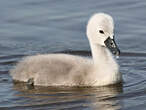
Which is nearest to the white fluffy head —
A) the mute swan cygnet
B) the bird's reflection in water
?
the mute swan cygnet

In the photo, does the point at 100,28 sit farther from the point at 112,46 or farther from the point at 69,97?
the point at 69,97

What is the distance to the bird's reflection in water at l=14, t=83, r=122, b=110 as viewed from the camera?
8180 millimetres

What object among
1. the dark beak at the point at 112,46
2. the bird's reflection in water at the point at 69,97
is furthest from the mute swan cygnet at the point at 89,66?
the bird's reflection in water at the point at 69,97

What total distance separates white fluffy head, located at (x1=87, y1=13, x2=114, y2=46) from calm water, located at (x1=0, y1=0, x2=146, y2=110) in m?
0.74

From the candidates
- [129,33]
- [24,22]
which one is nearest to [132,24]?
[129,33]

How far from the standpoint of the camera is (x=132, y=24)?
11633 millimetres

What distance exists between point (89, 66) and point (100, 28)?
58cm

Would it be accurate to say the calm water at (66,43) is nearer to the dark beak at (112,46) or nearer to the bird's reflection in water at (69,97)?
the bird's reflection in water at (69,97)

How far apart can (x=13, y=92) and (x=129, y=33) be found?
3.18 m

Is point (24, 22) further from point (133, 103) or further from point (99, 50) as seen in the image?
A: point (133, 103)

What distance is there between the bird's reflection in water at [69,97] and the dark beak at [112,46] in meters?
0.50

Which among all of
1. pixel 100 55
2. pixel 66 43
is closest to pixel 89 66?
pixel 100 55

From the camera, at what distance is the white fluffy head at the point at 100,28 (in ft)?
29.4

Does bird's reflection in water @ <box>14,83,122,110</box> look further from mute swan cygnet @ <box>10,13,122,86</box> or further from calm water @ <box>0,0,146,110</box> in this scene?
mute swan cygnet @ <box>10,13,122,86</box>
